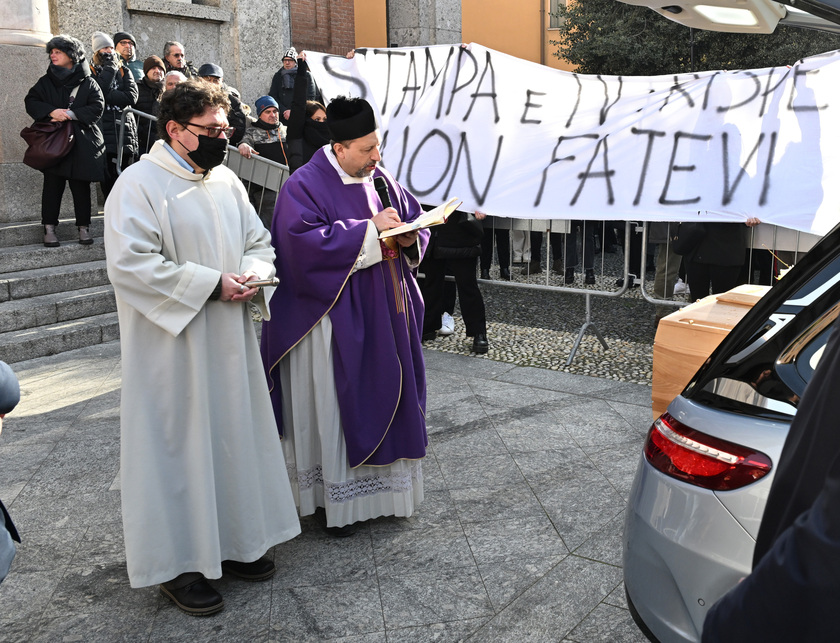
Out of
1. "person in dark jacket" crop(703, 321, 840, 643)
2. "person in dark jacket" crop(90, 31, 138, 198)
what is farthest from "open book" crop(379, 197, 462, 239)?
"person in dark jacket" crop(90, 31, 138, 198)

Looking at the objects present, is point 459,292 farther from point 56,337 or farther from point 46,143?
point 46,143

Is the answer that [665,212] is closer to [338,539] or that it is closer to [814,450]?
[338,539]

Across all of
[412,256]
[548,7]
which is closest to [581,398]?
[412,256]

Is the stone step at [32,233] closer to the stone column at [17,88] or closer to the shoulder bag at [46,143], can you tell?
the stone column at [17,88]

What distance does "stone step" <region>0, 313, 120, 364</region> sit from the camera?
6.74 m

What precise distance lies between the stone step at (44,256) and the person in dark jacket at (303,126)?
2.19m

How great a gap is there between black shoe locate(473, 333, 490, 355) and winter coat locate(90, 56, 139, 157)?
4.36 m

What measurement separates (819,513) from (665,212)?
5608 millimetres

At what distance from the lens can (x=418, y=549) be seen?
3.74 m

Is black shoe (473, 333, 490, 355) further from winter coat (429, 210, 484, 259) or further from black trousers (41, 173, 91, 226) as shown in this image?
black trousers (41, 173, 91, 226)

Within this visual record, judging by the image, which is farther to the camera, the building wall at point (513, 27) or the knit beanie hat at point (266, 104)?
the building wall at point (513, 27)

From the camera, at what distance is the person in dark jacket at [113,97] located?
8672mm

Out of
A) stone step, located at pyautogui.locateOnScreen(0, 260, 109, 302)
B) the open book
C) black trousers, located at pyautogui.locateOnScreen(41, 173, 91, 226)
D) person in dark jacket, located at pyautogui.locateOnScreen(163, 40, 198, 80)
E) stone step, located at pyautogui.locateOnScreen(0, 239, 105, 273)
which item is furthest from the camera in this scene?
person in dark jacket, located at pyautogui.locateOnScreen(163, 40, 198, 80)

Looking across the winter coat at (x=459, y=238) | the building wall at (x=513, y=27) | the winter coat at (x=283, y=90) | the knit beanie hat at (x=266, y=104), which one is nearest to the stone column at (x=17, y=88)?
the knit beanie hat at (x=266, y=104)
